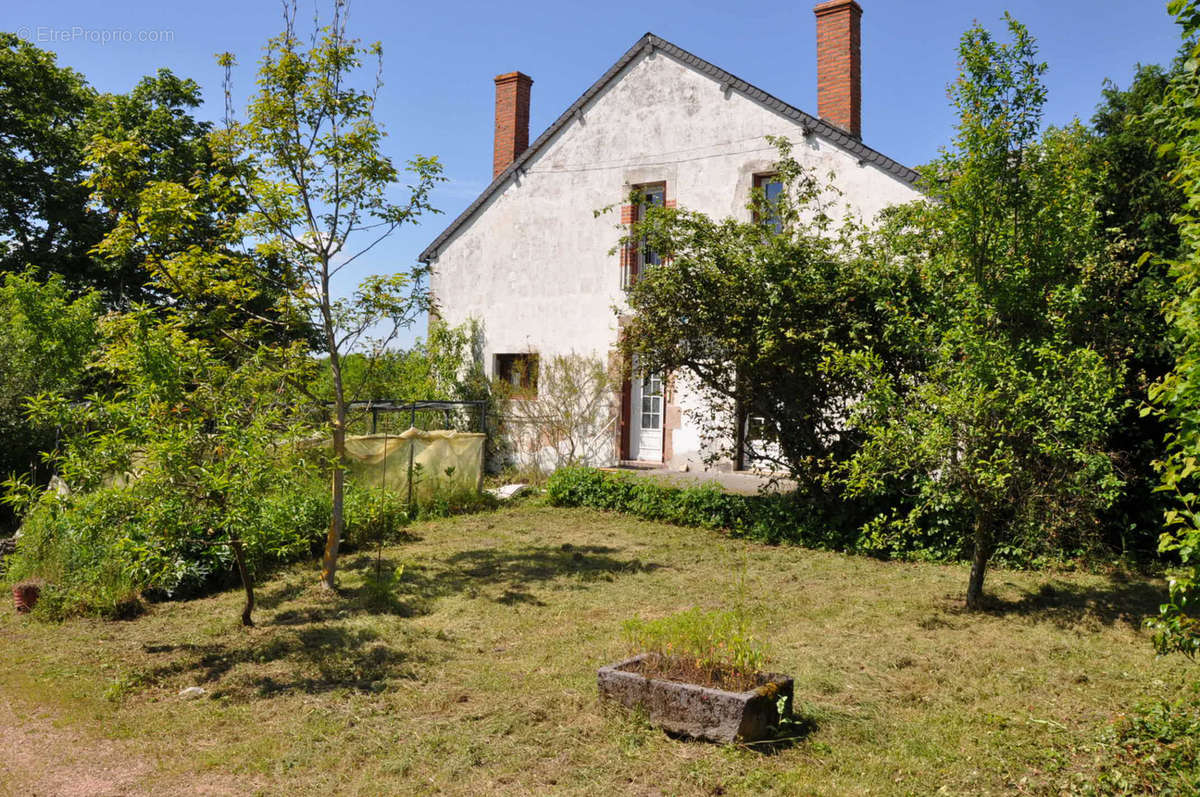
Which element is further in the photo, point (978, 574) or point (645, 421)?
point (645, 421)

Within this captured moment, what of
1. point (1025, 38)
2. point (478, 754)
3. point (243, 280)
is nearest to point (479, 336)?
point (243, 280)

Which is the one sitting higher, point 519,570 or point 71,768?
point 519,570

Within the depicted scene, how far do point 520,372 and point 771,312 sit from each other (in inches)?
299

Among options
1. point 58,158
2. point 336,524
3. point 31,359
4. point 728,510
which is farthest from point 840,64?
point 58,158

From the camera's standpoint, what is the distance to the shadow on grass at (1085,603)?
6956mm

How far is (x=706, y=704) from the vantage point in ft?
14.4

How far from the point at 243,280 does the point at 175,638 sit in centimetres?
348

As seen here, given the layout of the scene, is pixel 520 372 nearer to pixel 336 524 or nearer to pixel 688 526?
pixel 688 526

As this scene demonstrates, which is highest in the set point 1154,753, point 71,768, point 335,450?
point 335,450

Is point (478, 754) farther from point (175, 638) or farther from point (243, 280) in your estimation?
point (243, 280)

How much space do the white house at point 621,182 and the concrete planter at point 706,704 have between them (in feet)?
29.5

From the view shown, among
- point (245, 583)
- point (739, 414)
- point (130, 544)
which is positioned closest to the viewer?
point (130, 544)

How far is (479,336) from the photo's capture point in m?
17.1

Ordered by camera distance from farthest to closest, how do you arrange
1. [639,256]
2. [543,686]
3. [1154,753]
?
[639,256] < [543,686] < [1154,753]
